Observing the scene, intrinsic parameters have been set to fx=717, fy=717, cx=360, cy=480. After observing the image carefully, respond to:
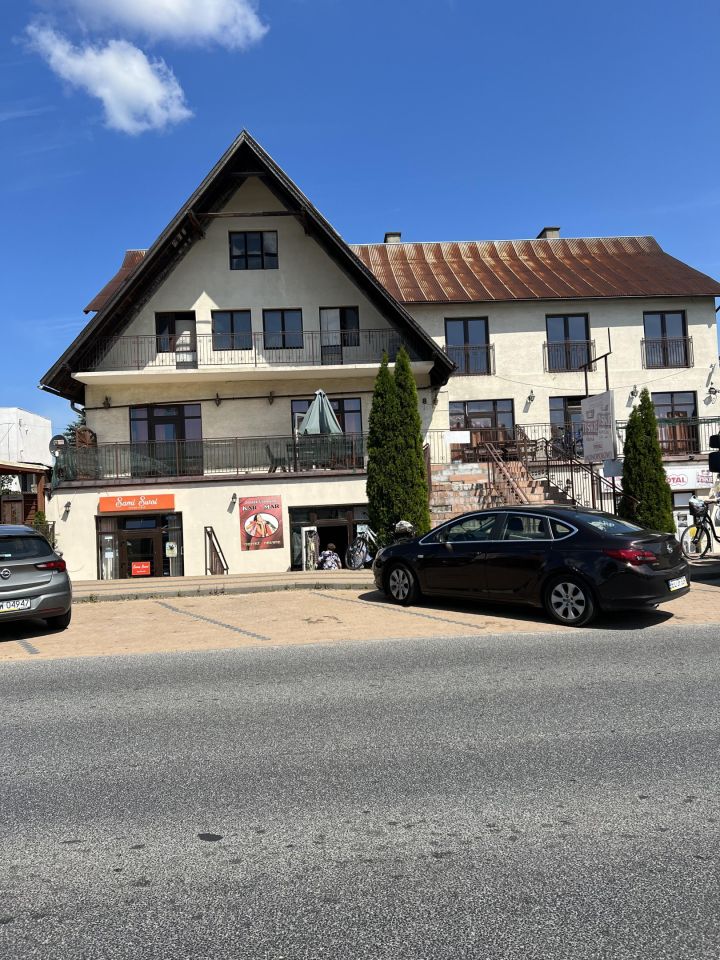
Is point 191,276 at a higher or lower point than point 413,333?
higher

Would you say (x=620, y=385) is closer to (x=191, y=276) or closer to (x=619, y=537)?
(x=191, y=276)

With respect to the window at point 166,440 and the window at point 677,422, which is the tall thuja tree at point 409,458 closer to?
the window at point 166,440

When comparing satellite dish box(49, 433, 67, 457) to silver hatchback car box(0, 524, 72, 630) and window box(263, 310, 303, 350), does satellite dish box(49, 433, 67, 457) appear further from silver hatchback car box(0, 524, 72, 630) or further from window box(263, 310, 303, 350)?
silver hatchback car box(0, 524, 72, 630)

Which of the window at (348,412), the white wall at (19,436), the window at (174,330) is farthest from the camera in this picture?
the white wall at (19,436)

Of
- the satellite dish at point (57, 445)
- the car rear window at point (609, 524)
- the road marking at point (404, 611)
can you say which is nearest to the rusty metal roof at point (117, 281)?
the satellite dish at point (57, 445)

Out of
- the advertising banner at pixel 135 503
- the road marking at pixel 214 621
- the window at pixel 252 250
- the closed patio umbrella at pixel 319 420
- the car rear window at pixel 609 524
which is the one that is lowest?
the road marking at pixel 214 621

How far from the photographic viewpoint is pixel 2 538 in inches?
401

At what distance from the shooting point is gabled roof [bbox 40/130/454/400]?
21.0 meters

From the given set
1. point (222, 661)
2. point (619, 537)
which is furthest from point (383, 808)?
point (619, 537)

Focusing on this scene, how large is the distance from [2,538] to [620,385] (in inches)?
900

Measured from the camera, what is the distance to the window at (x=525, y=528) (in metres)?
9.73

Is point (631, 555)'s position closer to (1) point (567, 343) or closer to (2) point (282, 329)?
(2) point (282, 329)

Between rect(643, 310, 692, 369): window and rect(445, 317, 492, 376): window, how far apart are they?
19.7 ft

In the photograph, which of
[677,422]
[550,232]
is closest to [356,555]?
[677,422]
